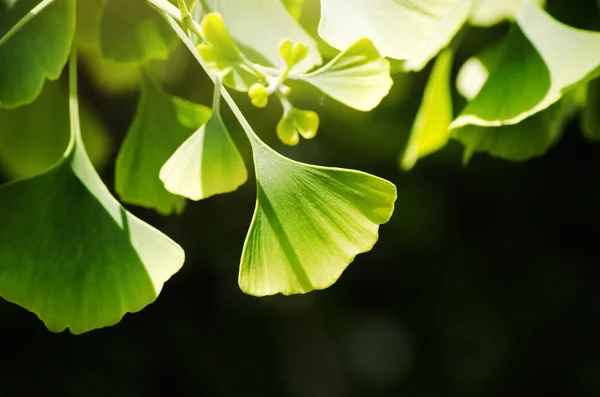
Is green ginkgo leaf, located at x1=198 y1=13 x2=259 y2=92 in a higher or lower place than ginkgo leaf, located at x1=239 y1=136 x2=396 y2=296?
higher

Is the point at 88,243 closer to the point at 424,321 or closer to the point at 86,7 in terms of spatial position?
the point at 86,7

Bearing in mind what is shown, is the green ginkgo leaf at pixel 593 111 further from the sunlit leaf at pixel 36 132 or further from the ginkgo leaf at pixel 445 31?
the sunlit leaf at pixel 36 132

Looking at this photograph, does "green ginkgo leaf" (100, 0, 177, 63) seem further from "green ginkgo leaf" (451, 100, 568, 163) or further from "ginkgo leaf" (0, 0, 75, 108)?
"green ginkgo leaf" (451, 100, 568, 163)

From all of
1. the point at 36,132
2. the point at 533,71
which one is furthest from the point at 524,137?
the point at 36,132

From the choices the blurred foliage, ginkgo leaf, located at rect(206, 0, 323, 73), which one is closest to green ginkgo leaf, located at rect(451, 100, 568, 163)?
ginkgo leaf, located at rect(206, 0, 323, 73)

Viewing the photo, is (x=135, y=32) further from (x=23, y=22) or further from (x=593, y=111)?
(x=593, y=111)

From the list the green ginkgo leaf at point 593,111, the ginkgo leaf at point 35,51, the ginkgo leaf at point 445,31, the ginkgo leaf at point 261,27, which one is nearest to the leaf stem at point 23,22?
the ginkgo leaf at point 35,51

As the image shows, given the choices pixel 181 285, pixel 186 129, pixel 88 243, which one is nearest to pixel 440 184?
pixel 181 285
